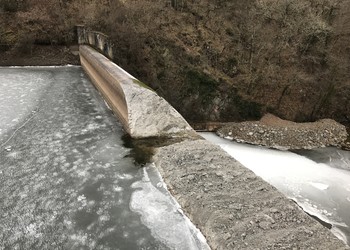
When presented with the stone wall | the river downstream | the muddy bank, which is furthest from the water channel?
the muddy bank

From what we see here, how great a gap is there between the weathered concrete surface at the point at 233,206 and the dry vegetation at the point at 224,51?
11747 millimetres

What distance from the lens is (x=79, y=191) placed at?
6035mm

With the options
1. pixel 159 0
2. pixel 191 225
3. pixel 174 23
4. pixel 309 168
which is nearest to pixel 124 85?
pixel 191 225

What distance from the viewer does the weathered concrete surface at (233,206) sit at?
4285 mm

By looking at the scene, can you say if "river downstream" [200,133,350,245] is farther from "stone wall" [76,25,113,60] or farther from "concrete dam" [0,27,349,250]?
"stone wall" [76,25,113,60]

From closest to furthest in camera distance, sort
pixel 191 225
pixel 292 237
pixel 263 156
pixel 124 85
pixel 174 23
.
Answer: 1. pixel 292 237
2. pixel 191 225
3. pixel 124 85
4. pixel 263 156
5. pixel 174 23

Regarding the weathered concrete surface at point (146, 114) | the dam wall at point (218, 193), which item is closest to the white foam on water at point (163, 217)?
the dam wall at point (218, 193)

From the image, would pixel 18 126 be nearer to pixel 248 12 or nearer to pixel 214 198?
pixel 214 198

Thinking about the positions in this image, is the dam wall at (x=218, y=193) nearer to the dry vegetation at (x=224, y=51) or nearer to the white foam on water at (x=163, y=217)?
the white foam on water at (x=163, y=217)

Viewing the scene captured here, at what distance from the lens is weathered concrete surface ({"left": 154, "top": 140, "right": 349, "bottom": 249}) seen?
429 centimetres

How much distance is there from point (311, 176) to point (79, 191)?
Result: 28.7ft

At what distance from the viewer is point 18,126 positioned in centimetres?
934

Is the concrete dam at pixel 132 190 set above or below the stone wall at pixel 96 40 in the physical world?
below

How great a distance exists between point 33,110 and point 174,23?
14.1 meters
